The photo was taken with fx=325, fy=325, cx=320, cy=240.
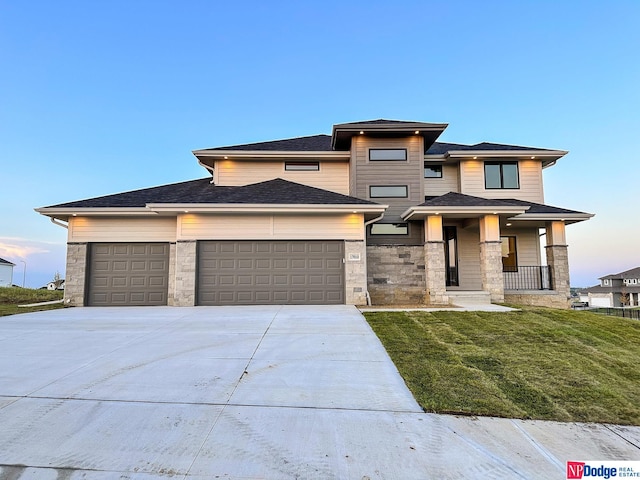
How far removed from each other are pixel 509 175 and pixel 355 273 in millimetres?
9479

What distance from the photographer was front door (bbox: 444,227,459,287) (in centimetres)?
1434

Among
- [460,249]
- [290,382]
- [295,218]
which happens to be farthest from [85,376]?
[460,249]

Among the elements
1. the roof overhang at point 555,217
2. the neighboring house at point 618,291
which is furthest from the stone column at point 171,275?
the neighboring house at point 618,291

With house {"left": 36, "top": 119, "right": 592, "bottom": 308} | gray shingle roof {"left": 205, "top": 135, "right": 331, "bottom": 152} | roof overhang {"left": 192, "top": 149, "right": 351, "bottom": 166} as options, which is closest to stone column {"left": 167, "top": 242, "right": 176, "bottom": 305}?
house {"left": 36, "top": 119, "right": 592, "bottom": 308}

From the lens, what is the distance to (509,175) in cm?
1526

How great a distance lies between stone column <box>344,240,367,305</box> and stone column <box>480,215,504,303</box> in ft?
15.2

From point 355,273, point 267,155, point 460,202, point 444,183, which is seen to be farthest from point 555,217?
point 267,155

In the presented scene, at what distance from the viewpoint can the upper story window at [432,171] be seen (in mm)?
15477

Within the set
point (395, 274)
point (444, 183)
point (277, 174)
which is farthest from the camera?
point (444, 183)

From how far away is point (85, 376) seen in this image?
14.4 feet

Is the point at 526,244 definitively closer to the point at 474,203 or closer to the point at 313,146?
the point at 474,203

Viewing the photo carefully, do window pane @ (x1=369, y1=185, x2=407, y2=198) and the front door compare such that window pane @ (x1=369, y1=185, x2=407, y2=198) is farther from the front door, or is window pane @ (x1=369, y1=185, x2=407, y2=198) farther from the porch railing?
the porch railing

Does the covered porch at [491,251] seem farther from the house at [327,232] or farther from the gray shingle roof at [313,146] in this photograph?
the gray shingle roof at [313,146]

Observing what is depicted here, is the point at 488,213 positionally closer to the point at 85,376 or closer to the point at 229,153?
the point at 229,153
